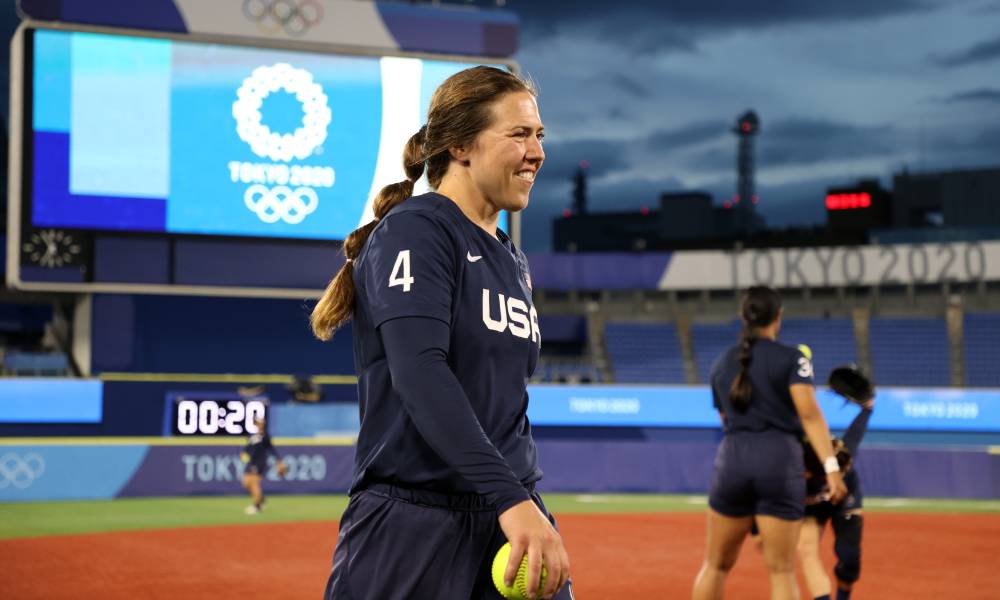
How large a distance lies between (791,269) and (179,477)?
27.5 meters

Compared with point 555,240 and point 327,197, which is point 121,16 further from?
point 555,240

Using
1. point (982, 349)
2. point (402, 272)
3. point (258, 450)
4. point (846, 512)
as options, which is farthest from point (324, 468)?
point (982, 349)

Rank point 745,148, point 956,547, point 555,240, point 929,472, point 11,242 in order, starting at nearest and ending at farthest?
point 956,547
point 11,242
point 929,472
point 745,148
point 555,240

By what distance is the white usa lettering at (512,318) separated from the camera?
272 centimetres

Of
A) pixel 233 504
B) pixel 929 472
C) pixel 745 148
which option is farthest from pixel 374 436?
pixel 745 148

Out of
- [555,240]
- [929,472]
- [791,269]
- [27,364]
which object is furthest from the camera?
[555,240]

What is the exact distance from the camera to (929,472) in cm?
2297

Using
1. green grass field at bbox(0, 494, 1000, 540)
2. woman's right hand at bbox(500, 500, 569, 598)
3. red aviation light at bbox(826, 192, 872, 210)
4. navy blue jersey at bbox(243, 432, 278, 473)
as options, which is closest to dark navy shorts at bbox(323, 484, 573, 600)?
woman's right hand at bbox(500, 500, 569, 598)

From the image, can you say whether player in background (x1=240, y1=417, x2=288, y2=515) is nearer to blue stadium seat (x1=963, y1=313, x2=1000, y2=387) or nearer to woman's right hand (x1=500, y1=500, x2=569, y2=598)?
woman's right hand (x1=500, y1=500, x2=569, y2=598)

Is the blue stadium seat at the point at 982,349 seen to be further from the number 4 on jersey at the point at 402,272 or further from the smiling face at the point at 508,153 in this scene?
the number 4 on jersey at the point at 402,272

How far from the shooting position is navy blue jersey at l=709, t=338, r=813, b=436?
6684 mm

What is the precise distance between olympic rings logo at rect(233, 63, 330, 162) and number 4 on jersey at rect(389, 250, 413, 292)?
746 inches

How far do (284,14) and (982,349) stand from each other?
27.0 meters

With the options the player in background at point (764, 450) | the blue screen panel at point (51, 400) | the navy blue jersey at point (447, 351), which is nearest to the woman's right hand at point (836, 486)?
the player in background at point (764, 450)
